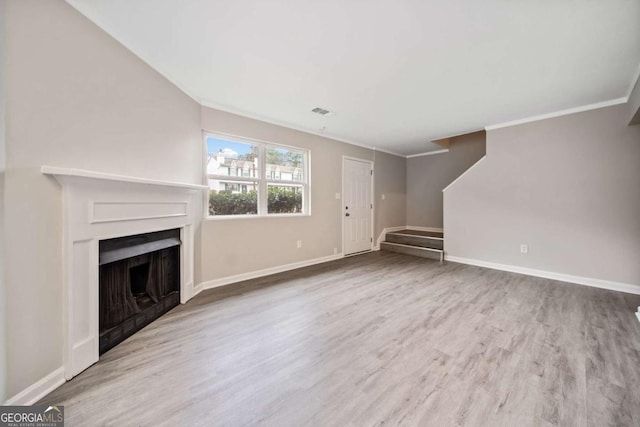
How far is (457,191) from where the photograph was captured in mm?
4539

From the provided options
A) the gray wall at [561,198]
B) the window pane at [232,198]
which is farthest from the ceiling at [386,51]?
the window pane at [232,198]

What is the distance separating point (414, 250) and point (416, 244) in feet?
0.65

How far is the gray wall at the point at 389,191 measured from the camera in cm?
575

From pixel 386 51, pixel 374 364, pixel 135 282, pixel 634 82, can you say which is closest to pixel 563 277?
pixel 634 82

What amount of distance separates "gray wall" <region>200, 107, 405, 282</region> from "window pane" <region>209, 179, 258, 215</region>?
154 mm

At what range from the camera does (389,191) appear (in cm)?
611

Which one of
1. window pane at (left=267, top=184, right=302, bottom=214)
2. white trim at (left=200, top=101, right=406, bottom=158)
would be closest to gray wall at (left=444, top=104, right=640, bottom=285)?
white trim at (left=200, top=101, right=406, bottom=158)

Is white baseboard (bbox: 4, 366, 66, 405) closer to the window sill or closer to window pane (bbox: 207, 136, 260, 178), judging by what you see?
the window sill

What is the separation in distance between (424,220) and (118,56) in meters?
6.45

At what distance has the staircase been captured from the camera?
191 inches

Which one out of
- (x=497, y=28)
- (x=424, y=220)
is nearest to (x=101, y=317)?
(x=497, y=28)

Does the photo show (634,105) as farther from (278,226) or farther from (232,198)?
(232,198)

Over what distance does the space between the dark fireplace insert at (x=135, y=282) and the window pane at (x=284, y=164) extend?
68.6 inches

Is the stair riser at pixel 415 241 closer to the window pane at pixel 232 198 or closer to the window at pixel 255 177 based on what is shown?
the window at pixel 255 177
